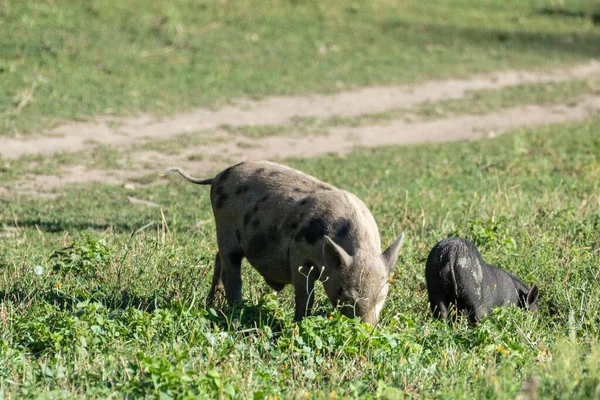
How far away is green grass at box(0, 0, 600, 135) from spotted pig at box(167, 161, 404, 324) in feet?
19.5

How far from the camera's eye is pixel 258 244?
5863 millimetres

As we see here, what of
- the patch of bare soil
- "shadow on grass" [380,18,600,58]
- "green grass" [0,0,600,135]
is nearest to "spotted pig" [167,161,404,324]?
the patch of bare soil

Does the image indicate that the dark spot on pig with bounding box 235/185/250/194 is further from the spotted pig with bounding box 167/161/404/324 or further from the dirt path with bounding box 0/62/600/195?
the dirt path with bounding box 0/62/600/195

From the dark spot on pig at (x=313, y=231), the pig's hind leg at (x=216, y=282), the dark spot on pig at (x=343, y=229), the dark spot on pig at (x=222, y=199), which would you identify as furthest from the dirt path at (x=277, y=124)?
the dark spot on pig at (x=343, y=229)

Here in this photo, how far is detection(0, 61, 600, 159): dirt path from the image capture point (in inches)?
440

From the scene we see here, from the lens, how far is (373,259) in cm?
532

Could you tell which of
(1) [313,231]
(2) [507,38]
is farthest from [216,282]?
(2) [507,38]

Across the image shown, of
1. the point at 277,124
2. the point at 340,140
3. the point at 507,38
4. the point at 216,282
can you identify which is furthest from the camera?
the point at 507,38

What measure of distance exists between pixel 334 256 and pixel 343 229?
0.27 m

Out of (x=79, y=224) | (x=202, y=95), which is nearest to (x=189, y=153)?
(x=202, y=95)

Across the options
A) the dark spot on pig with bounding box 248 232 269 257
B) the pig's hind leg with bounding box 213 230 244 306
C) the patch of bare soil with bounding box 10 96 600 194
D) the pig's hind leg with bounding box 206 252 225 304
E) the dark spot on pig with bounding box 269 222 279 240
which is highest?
the dark spot on pig with bounding box 269 222 279 240

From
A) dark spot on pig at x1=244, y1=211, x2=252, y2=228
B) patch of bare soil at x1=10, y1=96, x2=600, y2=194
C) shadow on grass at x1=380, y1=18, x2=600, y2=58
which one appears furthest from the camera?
shadow on grass at x1=380, y1=18, x2=600, y2=58

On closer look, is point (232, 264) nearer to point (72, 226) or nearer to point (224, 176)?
point (224, 176)

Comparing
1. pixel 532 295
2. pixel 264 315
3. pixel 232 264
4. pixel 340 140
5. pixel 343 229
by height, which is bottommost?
pixel 340 140
